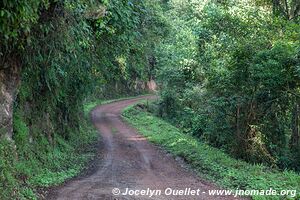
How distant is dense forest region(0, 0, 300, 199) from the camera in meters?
8.48

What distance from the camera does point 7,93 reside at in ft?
29.1

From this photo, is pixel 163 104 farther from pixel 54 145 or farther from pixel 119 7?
pixel 119 7

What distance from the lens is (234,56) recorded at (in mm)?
14227

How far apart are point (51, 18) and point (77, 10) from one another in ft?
2.85

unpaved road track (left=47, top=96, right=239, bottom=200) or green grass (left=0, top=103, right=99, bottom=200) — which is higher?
green grass (left=0, top=103, right=99, bottom=200)

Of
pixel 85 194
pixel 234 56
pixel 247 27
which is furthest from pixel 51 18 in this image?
pixel 247 27

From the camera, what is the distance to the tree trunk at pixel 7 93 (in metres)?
8.69

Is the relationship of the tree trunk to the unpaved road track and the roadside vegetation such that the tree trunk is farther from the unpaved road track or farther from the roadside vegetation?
the unpaved road track

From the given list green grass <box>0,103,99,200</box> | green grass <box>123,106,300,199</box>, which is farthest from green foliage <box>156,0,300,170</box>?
green grass <box>0,103,99,200</box>

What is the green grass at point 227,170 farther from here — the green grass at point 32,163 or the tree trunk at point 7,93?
the tree trunk at point 7,93

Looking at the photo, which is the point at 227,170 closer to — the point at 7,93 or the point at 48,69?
the point at 48,69

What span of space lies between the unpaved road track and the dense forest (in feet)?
2.51

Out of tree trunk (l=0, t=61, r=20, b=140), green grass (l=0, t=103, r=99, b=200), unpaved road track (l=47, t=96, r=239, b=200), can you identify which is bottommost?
unpaved road track (l=47, t=96, r=239, b=200)

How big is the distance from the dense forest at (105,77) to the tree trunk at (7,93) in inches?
1.0
